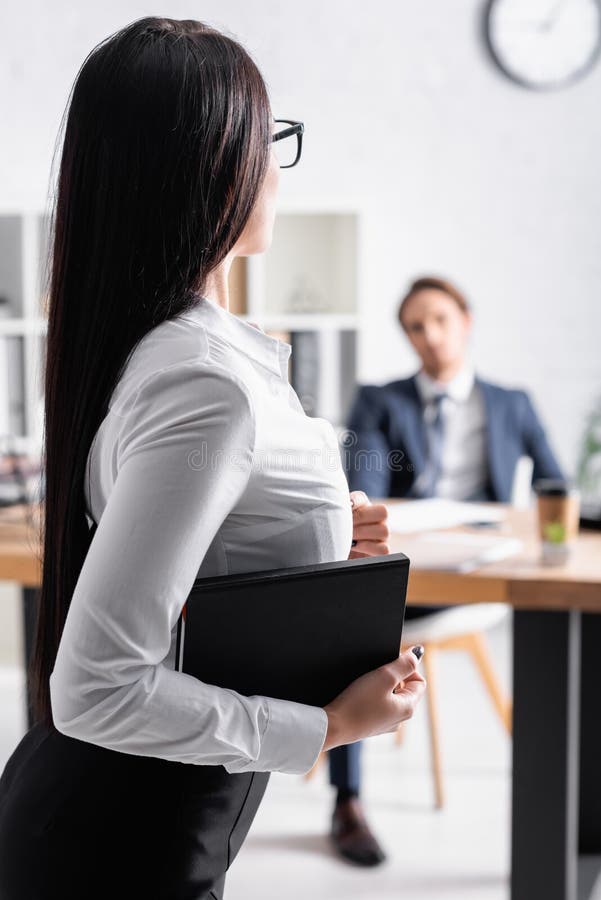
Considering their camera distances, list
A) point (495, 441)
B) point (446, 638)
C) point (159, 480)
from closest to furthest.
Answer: point (159, 480), point (446, 638), point (495, 441)

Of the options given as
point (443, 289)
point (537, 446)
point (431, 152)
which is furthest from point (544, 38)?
point (537, 446)

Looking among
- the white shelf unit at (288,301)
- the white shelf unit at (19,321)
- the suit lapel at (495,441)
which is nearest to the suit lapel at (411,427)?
the suit lapel at (495,441)

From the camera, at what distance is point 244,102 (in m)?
0.81

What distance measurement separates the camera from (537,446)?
2.90 metres

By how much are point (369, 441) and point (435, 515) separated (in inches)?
26.0

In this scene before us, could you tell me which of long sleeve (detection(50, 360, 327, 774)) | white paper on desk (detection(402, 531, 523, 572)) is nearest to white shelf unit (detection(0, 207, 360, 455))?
white paper on desk (detection(402, 531, 523, 572))

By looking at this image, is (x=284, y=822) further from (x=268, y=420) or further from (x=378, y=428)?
(x=268, y=420)

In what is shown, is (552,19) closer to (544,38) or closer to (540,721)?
(544,38)

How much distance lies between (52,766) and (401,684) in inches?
12.9

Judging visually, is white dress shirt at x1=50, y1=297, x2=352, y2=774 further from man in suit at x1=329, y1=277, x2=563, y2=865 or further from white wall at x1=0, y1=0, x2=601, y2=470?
white wall at x1=0, y1=0, x2=601, y2=470

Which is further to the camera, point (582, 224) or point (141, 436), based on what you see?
point (582, 224)

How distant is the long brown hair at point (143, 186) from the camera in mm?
785

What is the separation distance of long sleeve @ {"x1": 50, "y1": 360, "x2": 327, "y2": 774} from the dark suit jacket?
2.10 metres

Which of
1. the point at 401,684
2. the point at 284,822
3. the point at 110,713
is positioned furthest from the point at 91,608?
the point at 284,822
